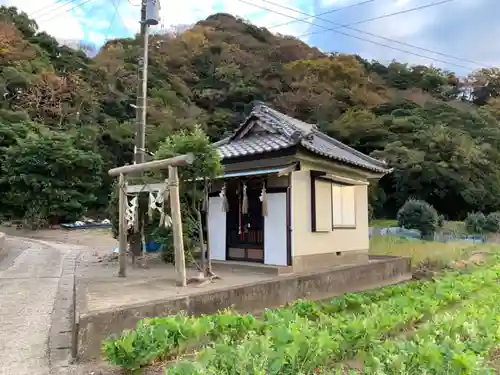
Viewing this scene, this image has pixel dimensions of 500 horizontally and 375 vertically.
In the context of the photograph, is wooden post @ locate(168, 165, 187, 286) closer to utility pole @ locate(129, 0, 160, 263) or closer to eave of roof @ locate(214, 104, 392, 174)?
eave of roof @ locate(214, 104, 392, 174)

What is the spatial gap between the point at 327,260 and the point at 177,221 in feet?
14.4

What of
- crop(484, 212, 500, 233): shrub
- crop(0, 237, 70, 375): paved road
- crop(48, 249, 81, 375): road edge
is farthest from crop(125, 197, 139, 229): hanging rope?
crop(484, 212, 500, 233): shrub

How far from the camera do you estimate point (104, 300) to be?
5.73 m

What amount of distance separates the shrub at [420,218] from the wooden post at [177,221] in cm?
1737

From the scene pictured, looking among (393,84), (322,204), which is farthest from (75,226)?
(393,84)

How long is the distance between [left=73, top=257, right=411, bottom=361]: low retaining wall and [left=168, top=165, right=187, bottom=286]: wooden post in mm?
890

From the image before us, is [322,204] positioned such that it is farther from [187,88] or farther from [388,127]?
[187,88]

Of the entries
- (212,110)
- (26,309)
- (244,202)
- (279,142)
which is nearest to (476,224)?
(279,142)

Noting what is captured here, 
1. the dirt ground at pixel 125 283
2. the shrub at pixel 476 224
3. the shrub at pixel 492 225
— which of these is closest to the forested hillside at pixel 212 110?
the shrub at pixel 492 225

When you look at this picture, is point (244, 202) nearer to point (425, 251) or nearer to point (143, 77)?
point (143, 77)

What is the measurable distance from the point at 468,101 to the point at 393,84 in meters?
7.63

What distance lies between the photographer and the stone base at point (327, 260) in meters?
8.83

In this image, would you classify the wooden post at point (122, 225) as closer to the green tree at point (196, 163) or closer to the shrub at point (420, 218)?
the green tree at point (196, 163)

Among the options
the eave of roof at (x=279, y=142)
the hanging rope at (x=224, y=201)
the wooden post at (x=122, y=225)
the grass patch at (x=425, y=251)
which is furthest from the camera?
the grass patch at (x=425, y=251)
